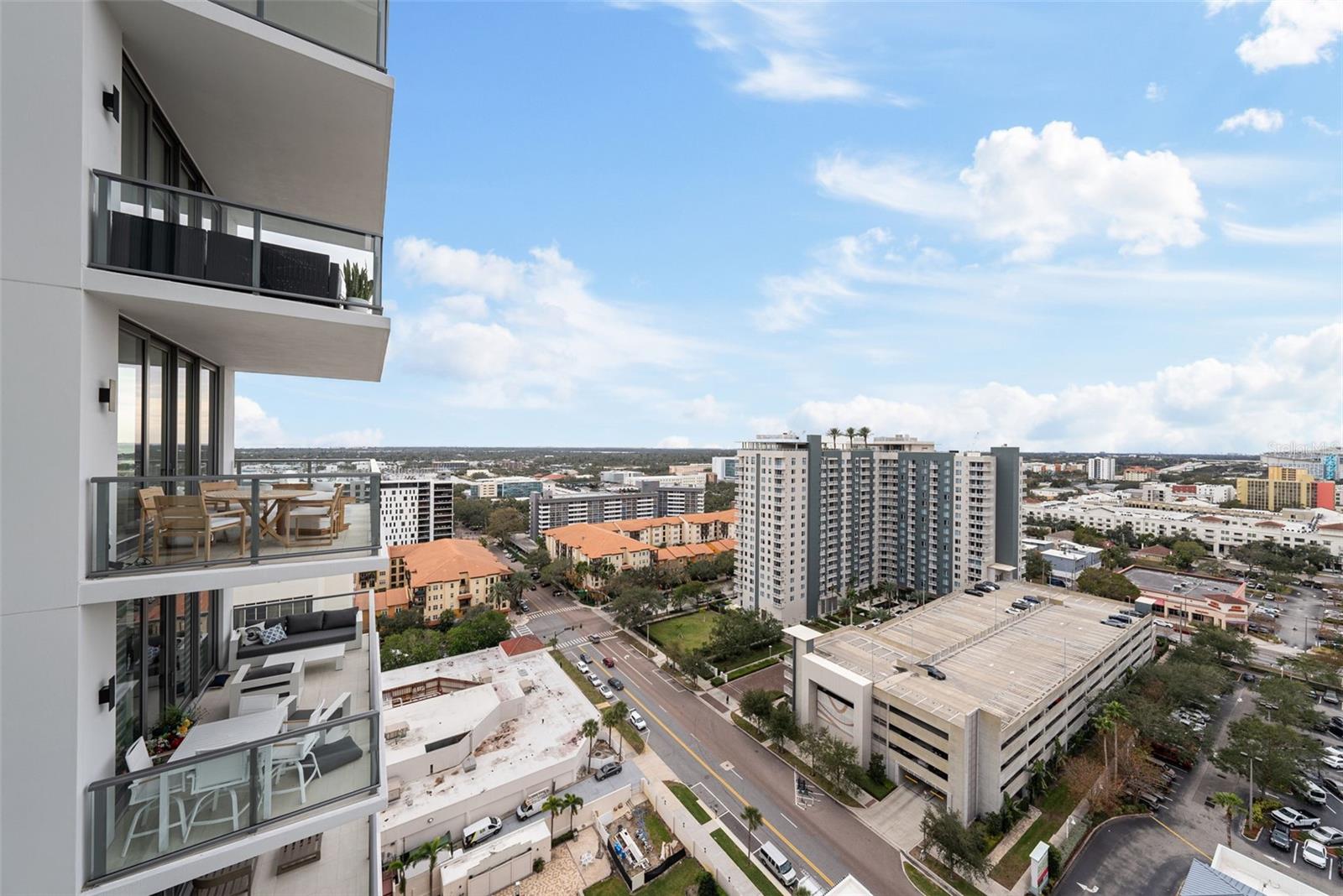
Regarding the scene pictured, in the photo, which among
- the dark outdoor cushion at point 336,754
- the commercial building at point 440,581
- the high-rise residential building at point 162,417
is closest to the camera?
the high-rise residential building at point 162,417

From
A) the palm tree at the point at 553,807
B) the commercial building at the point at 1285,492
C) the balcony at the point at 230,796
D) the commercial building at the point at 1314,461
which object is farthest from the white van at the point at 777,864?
the commercial building at the point at 1314,461

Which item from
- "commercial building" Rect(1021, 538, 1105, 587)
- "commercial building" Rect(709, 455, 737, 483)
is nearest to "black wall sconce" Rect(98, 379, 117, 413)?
"commercial building" Rect(1021, 538, 1105, 587)

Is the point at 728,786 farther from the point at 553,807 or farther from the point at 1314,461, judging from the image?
the point at 1314,461

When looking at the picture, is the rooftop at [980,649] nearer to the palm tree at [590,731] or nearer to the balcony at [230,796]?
the palm tree at [590,731]

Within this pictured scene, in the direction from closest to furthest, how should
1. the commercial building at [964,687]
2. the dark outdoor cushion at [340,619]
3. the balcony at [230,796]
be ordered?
the balcony at [230,796] → the dark outdoor cushion at [340,619] → the commercial building at [964,687]

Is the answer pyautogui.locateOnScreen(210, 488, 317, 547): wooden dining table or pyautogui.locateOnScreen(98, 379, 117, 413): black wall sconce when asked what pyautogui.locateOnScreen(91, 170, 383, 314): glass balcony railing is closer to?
pyautogui.locateOnScreen(98, 379, 117, 413): black wall sconce

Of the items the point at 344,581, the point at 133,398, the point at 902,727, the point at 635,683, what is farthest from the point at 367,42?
the point at 635,683

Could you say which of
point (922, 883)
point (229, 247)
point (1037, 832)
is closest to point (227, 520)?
point (229, 247)
